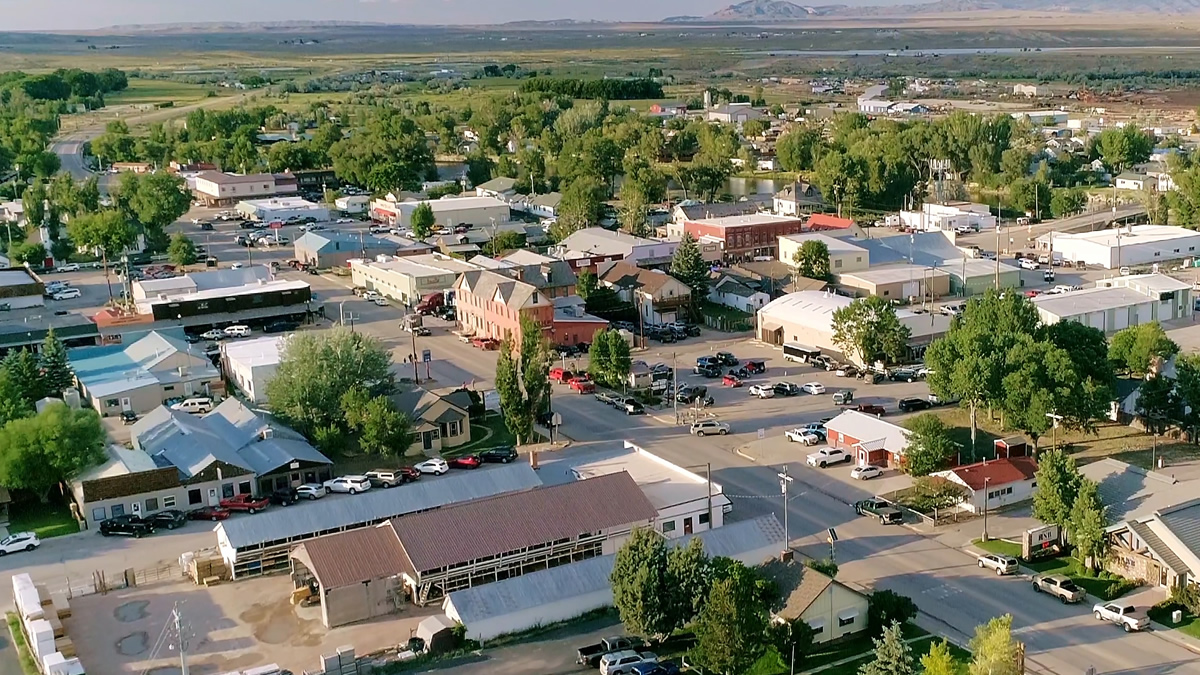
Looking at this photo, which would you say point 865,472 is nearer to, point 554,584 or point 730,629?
point 554,584

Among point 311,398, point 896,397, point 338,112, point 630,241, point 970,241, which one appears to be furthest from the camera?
point 338,112

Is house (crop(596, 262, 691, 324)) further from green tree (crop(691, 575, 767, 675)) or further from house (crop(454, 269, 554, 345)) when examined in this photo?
green tree (crop(691, 575, 767, 675))

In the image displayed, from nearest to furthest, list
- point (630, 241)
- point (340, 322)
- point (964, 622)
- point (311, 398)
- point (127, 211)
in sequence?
point (964, 622), point (311, 398), point (340, 322), point (630, 241), point (127, 211)

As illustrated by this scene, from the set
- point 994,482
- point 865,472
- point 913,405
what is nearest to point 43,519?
point 865,472

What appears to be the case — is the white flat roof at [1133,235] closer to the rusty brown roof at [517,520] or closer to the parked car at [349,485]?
the rusty brown roof at [517,520]

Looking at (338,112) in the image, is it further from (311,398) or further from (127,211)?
(311,398)

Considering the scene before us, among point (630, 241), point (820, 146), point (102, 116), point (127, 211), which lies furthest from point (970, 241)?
point (102, 116)
